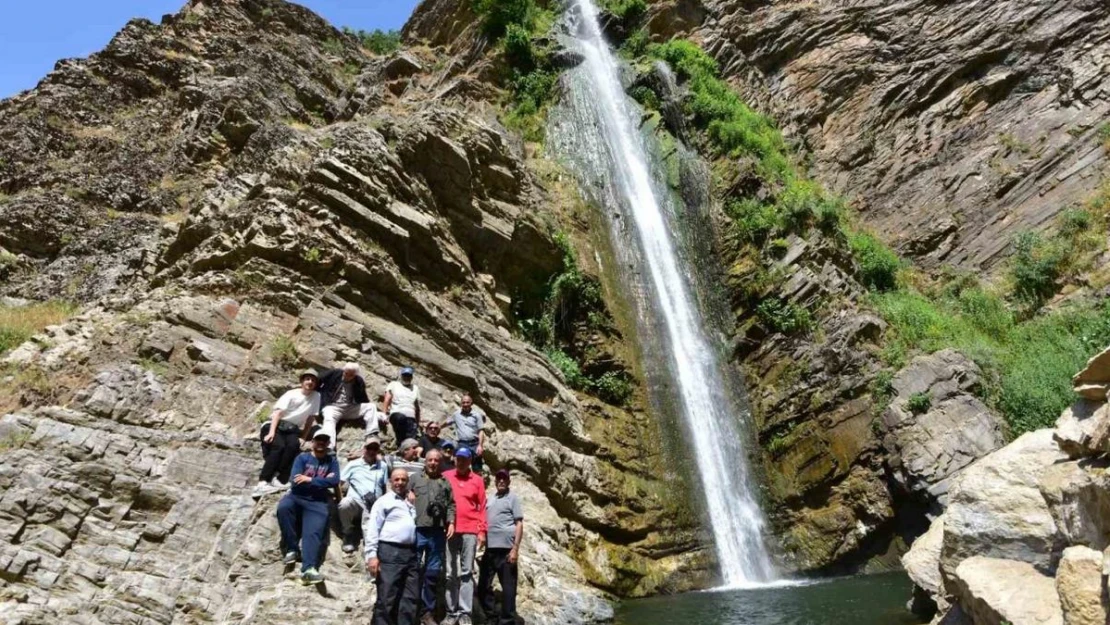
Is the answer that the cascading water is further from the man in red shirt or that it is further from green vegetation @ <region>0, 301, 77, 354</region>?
green vegetation @ <region>0, 301, 77, 354</region>

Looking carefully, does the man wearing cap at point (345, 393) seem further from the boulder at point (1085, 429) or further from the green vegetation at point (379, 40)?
the green vegetation at point (379, 40)

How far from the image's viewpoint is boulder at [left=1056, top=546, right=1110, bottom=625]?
12.9 feet

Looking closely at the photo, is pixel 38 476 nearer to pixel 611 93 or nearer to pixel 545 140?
pixel 545 140

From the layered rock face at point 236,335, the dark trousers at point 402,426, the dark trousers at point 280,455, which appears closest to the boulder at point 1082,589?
the layered rock face at point 236,335

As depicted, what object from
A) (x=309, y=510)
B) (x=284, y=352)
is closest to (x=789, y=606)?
(x=309, y=510)

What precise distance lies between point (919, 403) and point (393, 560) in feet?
37.3

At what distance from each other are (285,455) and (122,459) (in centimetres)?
166

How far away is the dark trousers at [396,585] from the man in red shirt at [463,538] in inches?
27.2

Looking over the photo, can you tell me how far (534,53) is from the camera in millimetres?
26672

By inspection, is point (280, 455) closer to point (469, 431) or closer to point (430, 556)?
point (430, 556)

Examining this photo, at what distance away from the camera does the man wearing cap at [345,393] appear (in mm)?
9125

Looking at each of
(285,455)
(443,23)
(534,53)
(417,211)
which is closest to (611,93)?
(534,53)

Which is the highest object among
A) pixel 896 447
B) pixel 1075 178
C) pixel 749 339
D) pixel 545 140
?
pixel 545 140

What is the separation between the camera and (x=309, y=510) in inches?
275
